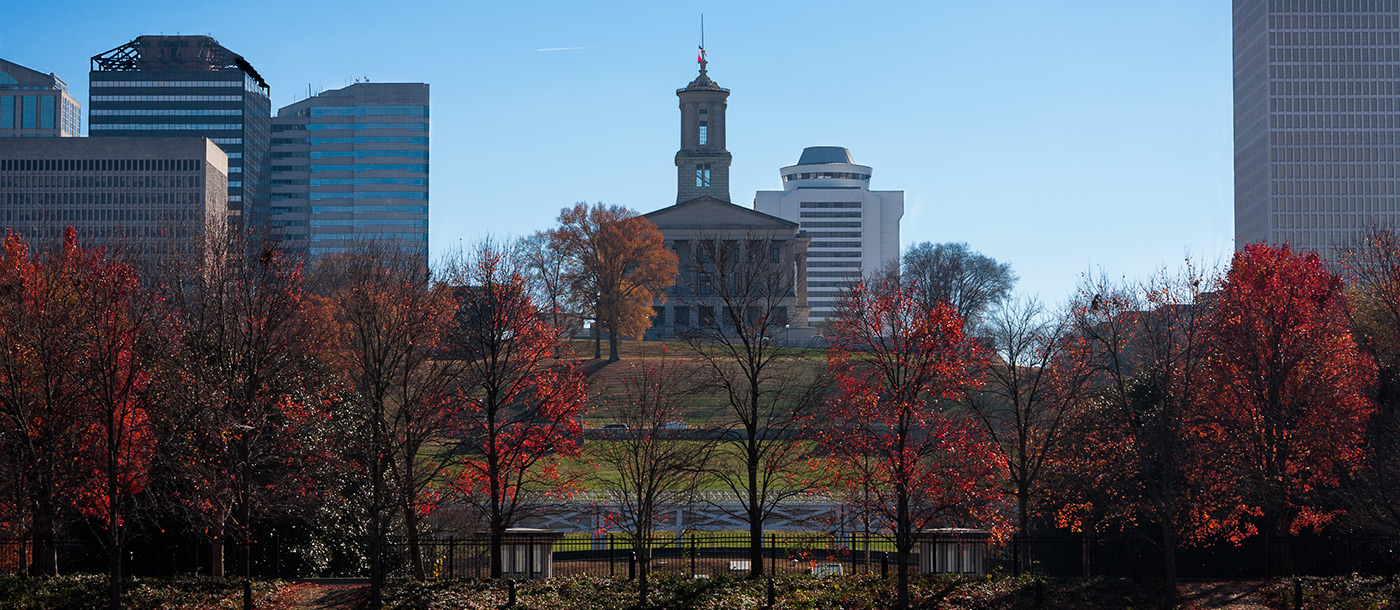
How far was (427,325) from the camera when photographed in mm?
31734

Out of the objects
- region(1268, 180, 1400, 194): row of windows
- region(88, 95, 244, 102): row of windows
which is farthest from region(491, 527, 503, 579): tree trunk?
region(88, 95, 244, 102): row of windows

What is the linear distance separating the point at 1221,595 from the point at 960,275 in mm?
72509

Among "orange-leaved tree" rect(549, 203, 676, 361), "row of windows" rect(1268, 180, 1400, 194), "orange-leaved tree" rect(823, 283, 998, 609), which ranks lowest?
"orange-leaved tree" rect(823, 283, 998, 609)

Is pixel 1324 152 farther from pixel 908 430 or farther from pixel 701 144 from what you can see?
pixel 908 430

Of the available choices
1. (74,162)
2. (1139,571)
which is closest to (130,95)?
(74,162)

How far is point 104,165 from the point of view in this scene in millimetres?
153375

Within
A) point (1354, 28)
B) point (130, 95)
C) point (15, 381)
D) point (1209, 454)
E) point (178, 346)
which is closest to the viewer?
point (15, 381)

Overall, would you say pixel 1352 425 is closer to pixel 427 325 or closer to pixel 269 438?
pixel 427 325

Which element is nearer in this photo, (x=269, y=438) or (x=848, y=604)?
(x=848, y=604)

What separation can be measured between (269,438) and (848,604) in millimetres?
14622

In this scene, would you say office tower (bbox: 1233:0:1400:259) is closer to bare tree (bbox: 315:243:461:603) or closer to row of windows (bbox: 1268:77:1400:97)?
row of windows (bbox: 1268:77:1400:97)

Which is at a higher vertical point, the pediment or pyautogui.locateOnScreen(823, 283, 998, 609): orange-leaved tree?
the pediment

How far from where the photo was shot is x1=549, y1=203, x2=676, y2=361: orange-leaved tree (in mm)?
87000

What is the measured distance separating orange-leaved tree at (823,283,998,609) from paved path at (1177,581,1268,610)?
5035 millimetres
